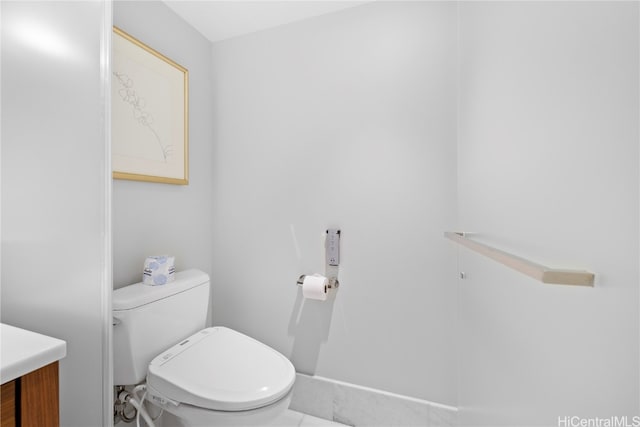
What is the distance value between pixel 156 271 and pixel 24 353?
607 mm

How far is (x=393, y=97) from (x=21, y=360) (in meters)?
1.47

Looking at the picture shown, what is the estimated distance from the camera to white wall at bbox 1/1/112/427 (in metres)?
0.88

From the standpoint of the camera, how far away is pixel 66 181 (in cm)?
89

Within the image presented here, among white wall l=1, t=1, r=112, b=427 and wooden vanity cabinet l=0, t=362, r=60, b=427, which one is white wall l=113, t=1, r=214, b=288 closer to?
white wall l=1, t=1, r=112, b=427

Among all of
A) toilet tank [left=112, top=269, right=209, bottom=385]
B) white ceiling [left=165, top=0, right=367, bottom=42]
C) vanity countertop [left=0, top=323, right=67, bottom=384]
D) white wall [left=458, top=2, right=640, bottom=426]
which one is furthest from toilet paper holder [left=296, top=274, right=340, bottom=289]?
white ceiling [left=165, top=0, right=367, bottom=42]

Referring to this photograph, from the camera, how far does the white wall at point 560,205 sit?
35 centimetres

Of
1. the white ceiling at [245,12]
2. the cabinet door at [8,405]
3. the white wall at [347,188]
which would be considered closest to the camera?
the cabinet door at [8,405]

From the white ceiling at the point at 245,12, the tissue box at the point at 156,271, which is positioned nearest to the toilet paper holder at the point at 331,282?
the tissue box at the point at 156,271

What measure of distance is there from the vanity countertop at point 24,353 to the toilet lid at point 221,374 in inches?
17.7

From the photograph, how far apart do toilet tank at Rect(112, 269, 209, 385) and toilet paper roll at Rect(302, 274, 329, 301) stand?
498 mm

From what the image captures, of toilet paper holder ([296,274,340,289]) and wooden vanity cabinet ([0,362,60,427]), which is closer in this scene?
wooden vanity cabinet ([0,362,60,427])

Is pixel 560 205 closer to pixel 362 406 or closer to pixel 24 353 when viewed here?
pixel 24 353

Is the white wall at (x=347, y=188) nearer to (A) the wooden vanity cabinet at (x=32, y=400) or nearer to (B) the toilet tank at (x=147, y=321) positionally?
(B) the toilet tank at (x=147, y=321)

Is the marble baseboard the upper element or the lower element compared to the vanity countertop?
lower
